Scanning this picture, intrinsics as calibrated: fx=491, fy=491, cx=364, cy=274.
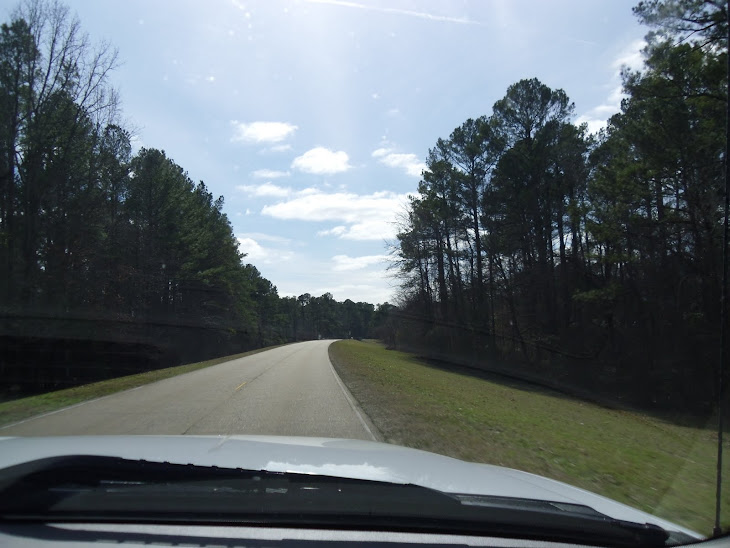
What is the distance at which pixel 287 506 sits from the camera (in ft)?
8.75

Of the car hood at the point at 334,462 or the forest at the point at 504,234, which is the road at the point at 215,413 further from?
the forest at the point at 504,234

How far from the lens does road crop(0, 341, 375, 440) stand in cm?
943

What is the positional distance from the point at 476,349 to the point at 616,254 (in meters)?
16.2

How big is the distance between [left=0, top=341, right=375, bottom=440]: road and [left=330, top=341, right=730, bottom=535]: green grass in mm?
1001

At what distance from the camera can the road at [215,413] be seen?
371 inches

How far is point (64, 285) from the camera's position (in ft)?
89.9

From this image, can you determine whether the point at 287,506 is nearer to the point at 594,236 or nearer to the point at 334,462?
the point at 334,462

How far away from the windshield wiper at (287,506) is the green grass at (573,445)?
2.62 m

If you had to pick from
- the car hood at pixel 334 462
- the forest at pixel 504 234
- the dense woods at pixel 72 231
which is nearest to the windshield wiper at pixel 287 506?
the car hood at pixel 334 462

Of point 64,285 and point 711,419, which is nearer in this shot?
point 711,419

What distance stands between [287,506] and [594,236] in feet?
88.5

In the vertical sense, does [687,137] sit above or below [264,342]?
above

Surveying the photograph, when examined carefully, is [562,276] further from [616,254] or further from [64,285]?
[64,285]

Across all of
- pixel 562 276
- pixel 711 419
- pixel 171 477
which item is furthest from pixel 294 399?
pixel 562 276
